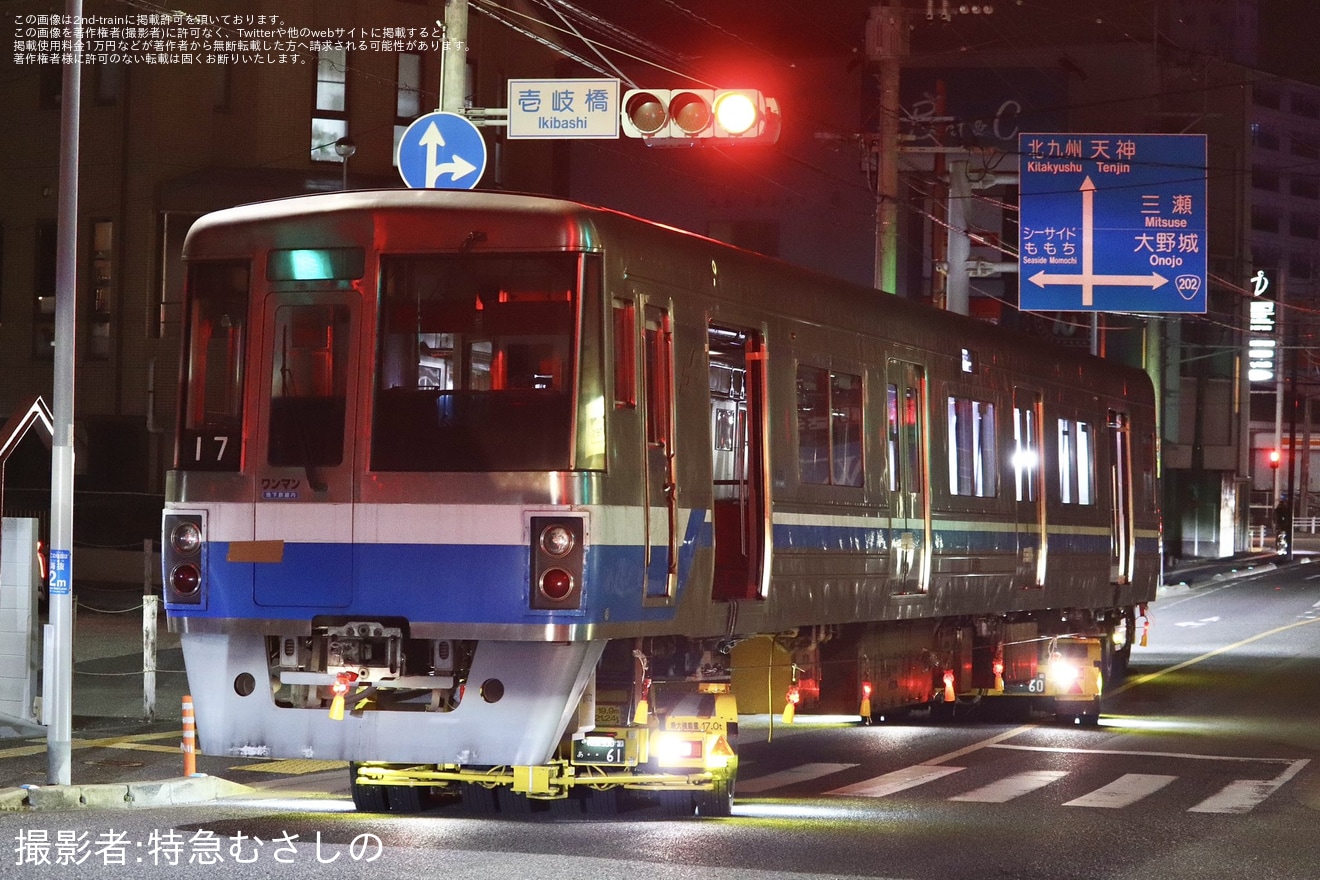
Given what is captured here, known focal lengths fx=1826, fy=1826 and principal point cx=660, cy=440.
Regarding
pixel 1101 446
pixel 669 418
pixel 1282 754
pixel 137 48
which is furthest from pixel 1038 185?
pixel 669 418

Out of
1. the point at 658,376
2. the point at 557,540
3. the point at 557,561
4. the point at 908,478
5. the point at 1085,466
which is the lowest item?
the point at 557,561

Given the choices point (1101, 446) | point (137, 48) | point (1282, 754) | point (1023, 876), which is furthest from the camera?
point (137, 48)

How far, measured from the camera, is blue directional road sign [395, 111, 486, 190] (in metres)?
16.0

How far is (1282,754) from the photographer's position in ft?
52.8

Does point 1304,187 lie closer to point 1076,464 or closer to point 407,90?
point 407,90

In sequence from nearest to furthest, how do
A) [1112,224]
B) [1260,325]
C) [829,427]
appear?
[829,427] → [1112,224] → [1260,325]

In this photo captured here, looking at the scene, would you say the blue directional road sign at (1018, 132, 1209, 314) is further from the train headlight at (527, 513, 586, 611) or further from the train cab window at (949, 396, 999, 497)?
the train headlight at (527, 513, 586, 611)

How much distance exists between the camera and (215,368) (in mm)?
10086

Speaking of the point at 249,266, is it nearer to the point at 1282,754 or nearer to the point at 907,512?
the point at 907,512

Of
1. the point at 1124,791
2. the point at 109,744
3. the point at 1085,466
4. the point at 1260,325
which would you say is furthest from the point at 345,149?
the point at 1260,325

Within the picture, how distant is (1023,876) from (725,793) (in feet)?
7.29

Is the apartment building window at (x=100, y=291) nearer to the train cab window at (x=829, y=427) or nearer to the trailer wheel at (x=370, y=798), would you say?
the train cab window at (x=829, y=427)

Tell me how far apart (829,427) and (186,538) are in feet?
15.1

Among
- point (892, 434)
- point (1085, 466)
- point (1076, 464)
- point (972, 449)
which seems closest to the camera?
point (892, 434)
